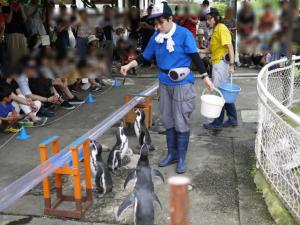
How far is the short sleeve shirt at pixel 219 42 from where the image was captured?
504cm

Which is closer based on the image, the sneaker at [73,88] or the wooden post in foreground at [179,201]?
the wooden post in foreground at [179,201]

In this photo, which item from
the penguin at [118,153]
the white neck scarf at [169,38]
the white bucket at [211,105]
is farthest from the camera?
the white bucket at [211,105]

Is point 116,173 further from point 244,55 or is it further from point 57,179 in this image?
point 244,55

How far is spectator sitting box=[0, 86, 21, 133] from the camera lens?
16.9 ft

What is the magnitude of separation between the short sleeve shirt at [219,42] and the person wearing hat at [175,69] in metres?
1.22

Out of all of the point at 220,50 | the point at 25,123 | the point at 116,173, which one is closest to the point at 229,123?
the point at 220,50

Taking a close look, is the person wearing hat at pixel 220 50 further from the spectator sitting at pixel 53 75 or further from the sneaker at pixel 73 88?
the sneaker at pixel 73 88

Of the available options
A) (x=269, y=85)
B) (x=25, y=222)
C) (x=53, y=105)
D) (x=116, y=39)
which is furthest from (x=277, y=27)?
(x=116, y=39)

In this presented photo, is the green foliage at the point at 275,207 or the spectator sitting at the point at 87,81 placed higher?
the spectator sitting at the point at 87,81

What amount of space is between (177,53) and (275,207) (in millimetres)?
1612

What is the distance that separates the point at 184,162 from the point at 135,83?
15.6ft

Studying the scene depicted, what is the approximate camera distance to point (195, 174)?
13.4 feet

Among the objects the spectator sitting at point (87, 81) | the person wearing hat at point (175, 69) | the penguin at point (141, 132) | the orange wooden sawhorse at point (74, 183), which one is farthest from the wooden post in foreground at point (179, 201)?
the spectator sitting at point (87, 81)

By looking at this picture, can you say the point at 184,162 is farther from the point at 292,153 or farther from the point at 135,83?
the point at 135,83
